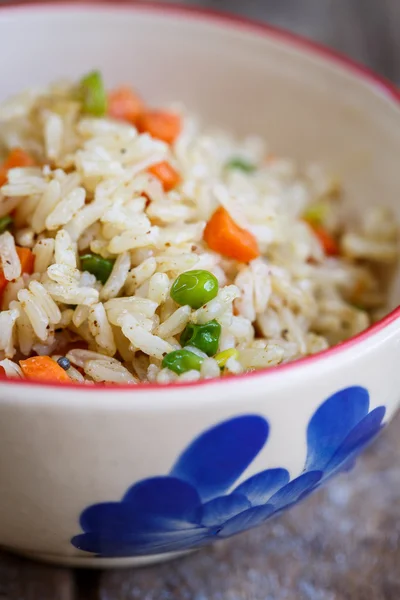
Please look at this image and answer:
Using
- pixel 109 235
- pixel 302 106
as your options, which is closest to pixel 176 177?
pixel 109 235

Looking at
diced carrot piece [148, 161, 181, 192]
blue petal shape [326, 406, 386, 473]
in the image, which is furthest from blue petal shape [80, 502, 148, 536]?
diced carrot piece [148, 161, 181, 192]

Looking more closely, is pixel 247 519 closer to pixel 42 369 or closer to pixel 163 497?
pixel 163 497

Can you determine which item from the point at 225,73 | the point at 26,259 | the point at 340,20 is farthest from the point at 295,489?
the point at 340,20

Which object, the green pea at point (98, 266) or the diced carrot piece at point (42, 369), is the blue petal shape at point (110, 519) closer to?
the diced carrot piece at point (42, 369)

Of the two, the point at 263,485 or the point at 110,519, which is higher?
the point at 263,485

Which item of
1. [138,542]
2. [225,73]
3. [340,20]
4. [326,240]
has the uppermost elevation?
[340,20]

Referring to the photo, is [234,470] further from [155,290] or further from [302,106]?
[302,106]

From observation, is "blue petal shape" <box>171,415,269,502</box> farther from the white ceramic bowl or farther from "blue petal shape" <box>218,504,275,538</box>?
"blue petal shape" <box>218,504,275,538</box>
